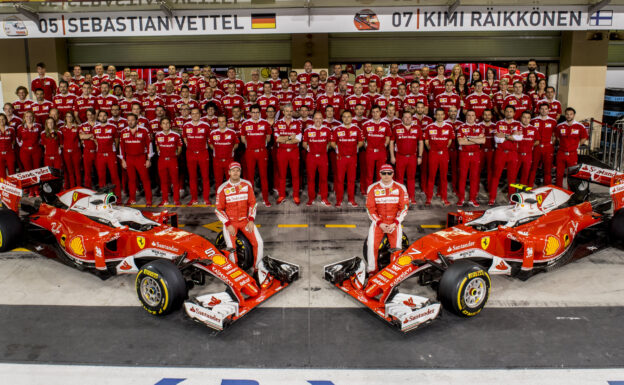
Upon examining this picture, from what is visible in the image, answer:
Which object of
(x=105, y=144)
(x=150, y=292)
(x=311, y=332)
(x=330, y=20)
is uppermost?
(x=330, y=20)

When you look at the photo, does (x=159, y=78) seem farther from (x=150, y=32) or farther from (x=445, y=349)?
(x=445, y=349)

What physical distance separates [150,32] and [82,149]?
10.3ft

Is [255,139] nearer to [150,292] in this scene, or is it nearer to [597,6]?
[150,292]

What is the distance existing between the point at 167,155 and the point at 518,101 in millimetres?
7688

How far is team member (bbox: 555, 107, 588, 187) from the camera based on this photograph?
11.2 meters

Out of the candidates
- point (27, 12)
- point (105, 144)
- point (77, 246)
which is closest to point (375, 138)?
point (105, 144)

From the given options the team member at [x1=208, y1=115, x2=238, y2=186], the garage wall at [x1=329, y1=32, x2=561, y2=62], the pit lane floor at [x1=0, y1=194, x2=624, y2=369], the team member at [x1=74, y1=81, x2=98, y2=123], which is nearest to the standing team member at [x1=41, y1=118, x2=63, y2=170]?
the team member at [x1=74, y1=81, x2=98, y2=123]

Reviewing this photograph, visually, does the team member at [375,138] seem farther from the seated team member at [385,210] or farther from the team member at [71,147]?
the team member at [71,147]

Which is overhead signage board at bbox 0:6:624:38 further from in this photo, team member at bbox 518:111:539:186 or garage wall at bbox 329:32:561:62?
garage wall at bbox 329:32:561:62

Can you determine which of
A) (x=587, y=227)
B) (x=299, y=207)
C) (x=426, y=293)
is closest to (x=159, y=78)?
(x=299, y=207)

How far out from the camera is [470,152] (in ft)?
36.1

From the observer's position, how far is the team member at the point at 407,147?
1075cm

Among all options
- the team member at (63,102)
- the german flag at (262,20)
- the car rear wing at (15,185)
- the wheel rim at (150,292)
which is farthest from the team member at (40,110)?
the wheel rim at (150,292)

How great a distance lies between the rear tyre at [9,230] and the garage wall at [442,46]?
397 inches
